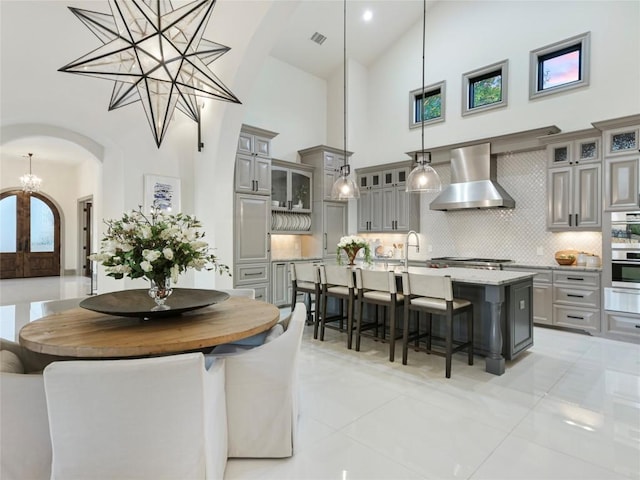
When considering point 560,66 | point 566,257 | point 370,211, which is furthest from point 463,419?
point 560,66

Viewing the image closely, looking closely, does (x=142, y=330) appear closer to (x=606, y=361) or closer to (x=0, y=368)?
(x=0, y=368)

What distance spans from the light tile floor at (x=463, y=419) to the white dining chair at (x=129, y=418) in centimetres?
56

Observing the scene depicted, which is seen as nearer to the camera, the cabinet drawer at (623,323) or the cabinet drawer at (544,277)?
the cabinet drawer at (623,323)

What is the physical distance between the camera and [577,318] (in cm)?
482

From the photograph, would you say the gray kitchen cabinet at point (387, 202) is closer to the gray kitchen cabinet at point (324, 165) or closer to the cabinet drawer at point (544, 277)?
the gray kitchen cabinet at point (324, 165)

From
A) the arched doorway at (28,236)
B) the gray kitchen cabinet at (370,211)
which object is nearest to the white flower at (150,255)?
the gray kitchen cabinet at (370,211)

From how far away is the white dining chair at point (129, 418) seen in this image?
1410mm

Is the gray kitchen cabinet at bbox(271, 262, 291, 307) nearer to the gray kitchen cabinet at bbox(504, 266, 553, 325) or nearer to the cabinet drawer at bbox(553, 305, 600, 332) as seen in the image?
the gray kitchen cabinet at bbox(504, 266, 553, 325)

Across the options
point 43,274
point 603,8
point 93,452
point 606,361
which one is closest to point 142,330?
point 93,452

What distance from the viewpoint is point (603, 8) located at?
5.07 meters

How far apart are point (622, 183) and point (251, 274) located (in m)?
5.37

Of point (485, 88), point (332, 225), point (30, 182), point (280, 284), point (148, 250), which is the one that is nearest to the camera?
point (148, 250)

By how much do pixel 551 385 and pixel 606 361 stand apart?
1.18m

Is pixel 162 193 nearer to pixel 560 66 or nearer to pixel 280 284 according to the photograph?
pixel 280 284
